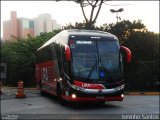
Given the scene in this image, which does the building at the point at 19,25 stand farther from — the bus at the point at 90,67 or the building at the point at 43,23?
the bus at the point at 90,67

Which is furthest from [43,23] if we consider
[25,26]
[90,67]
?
[90,67]

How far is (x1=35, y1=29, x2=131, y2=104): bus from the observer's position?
16.7 meters

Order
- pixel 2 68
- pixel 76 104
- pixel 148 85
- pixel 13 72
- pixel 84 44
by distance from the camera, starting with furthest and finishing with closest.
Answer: pixel 13 72 < pixel 148 85 < pixel 2 68 < pixel 76 104 < pixel 84 44

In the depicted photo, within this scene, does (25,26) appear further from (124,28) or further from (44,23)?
(124,28)

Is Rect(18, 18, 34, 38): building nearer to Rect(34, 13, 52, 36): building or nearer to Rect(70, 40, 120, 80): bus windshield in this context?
Rect(34, 13, 52, 36): building

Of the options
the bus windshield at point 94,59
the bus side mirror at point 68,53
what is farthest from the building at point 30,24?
the bus side mirror at point 68,53

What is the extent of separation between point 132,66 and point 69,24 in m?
9.71

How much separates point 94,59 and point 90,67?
41cm

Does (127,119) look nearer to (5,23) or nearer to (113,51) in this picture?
(113,51)

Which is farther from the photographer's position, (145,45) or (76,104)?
(145,45)

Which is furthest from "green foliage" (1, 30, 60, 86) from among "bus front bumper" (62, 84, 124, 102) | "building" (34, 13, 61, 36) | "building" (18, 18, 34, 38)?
"building" (18, 18, 34, 38)

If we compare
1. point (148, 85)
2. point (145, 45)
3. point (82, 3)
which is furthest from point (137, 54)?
point (82, 3)

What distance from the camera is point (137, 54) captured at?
33281 millimetres

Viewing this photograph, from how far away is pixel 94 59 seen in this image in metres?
17.1
